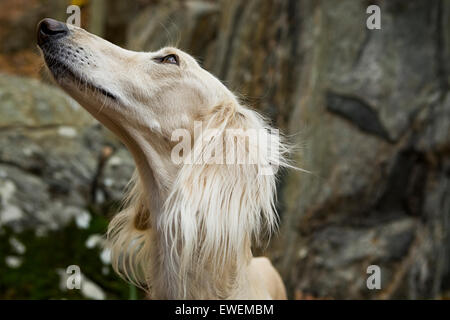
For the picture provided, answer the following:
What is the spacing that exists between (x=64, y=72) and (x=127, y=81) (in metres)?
0.37

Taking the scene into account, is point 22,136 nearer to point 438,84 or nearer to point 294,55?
point 294,55

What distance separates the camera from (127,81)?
340cm

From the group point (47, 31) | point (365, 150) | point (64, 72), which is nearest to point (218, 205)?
point (64, 72)

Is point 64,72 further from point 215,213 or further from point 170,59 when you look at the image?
point 215,213

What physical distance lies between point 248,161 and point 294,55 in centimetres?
337

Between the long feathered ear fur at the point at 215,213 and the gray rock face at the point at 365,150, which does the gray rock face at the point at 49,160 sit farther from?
the long feathered ear fur at the point at 215,213

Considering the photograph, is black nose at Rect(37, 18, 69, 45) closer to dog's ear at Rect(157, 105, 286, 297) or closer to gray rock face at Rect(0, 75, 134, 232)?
dog's ear at Rect(157, 105, 286, 297)

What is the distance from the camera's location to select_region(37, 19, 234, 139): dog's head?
3.25m

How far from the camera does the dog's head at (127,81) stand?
128 inches

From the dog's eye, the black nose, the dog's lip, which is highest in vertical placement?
the black nose

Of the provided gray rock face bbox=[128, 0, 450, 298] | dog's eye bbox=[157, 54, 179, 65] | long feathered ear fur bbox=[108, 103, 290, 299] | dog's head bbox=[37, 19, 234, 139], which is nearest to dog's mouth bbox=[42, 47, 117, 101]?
dog's head bbox=[37, 19, 234, 139]

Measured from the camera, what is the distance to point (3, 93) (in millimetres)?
7055

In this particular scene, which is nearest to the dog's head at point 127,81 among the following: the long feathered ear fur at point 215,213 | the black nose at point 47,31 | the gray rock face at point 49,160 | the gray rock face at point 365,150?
the black nose at point 47,31

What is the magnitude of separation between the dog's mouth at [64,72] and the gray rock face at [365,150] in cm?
301
